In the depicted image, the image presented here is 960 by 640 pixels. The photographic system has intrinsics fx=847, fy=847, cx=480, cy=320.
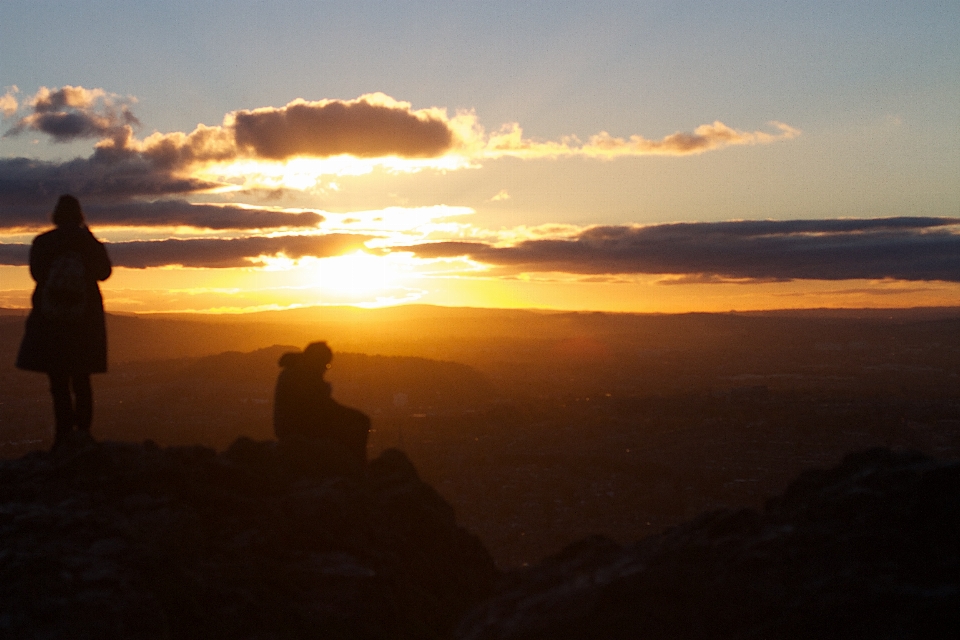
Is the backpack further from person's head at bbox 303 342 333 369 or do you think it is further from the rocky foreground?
person's head at bbox 303 342 333 369

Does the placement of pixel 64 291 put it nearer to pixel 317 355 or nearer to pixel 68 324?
pixel 68 324

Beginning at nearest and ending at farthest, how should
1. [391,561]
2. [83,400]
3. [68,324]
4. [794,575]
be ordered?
[794,575] → [391,561] → [68,324] → [83,400]

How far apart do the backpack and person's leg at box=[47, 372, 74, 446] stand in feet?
1.87

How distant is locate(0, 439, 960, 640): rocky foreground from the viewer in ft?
15.7

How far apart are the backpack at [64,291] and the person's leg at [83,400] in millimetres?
620

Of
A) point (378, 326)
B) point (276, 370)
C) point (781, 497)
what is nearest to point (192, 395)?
point (276, 370)

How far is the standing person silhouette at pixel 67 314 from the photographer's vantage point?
766 centimetres

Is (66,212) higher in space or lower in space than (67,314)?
higher

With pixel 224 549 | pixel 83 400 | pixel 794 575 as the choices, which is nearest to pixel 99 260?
pixel 83 400

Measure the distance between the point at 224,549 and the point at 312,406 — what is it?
90.5 inches

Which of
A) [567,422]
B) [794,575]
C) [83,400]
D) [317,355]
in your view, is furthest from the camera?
[567,422]

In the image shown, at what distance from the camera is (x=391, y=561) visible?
22.7 ft

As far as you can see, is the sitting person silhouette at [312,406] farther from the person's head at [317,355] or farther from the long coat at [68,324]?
the long coat at [68,324]

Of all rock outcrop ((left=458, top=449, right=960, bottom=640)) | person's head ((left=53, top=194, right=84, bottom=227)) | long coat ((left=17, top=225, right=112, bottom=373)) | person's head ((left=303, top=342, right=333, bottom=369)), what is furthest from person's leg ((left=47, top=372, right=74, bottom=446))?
rock outcrop ((left=458, top=449, right=960, bottom=640))
